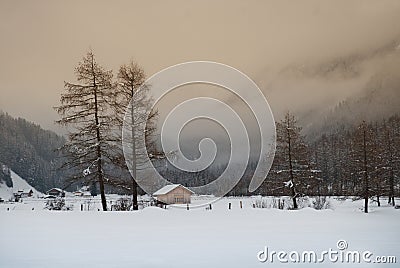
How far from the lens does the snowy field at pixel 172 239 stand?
631 centimetres

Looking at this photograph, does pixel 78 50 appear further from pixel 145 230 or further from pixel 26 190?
pixel 26 190

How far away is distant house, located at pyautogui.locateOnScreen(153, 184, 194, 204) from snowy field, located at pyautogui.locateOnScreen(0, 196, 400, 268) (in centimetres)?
1284

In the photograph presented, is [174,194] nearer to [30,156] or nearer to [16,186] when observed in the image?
[16,186]

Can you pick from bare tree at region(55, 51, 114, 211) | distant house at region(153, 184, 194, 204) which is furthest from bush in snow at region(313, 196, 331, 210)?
bare tree at region(55, 51, 114, 211)

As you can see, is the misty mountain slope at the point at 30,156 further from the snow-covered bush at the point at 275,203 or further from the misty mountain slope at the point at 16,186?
the snow-covered bush at the point at 275,203

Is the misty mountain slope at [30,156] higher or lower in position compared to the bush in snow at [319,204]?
higher

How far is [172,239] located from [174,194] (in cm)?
2004

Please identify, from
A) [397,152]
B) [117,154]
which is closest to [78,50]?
[117,154]

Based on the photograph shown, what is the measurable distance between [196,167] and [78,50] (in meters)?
9.02

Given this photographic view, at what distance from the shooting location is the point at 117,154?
1759 centimetres

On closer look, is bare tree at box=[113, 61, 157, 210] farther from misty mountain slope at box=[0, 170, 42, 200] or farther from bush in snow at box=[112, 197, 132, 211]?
misty mountain slope at box=[0, 170, 42, 200]

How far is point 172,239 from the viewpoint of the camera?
827 centimetres

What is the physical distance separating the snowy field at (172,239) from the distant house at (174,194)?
12840 mm

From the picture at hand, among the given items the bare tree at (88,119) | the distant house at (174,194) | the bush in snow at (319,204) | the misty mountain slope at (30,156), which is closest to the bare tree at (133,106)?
the bare tree at (88,119)
